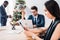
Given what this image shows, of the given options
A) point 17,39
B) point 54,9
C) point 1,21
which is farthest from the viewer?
point 1,21

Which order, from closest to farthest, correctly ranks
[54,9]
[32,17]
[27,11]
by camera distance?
[54,9], [32,17], [27,11]

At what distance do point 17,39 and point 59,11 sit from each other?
1.08 metres

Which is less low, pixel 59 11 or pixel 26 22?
pixel 59 11

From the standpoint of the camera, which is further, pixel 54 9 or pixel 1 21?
pixel 1 21

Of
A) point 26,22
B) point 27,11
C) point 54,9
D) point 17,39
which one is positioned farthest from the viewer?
point 27,11

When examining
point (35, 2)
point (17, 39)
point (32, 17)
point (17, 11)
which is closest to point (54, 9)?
point (17, 39)

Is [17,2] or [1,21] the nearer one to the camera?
[1,21]

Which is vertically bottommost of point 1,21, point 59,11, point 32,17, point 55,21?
point 1,21

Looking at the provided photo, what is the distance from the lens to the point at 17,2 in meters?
6.92

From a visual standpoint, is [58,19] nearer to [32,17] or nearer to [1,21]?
[32,17]

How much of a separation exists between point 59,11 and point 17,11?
534 centimetres

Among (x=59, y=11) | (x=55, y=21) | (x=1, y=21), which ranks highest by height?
(x=59, y=11)

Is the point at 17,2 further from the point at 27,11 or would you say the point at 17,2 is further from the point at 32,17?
the point at 32,17

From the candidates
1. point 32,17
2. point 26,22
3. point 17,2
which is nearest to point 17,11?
point 17,2
